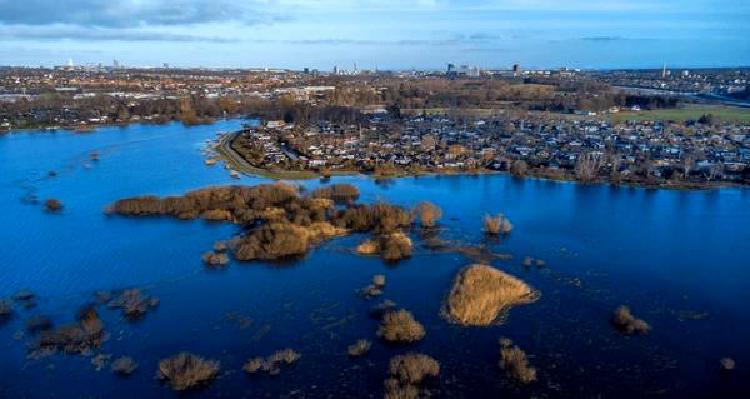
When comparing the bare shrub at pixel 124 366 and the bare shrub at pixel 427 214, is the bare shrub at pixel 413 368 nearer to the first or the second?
the bare shrub at pixel 124 366

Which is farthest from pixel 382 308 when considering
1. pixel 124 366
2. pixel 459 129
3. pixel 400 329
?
pixel 459 129

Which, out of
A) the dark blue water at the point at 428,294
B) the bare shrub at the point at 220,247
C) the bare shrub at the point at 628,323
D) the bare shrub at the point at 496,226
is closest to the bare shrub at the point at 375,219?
the dark blue water at the point at 428,294

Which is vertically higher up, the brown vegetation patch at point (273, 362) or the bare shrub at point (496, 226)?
the bare shrub at point (496, 226)

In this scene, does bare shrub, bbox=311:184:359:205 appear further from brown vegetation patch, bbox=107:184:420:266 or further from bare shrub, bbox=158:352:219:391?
bare shrub, bbox=158:352:219:391

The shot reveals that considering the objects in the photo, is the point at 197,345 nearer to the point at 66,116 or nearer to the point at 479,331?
the point at 479,331

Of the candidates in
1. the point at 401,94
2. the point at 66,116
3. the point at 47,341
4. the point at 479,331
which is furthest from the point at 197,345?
the point at 401,94

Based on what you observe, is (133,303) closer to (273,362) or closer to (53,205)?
(273,362)
